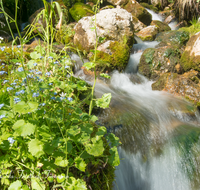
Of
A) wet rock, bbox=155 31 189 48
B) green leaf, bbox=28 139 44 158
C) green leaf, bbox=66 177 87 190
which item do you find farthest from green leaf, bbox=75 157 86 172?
wet rock, bbox=155 31 189 48

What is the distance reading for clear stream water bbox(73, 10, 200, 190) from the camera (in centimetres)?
262

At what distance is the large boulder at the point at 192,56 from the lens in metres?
5.73

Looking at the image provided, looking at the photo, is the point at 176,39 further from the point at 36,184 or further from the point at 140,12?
the point at 36,184

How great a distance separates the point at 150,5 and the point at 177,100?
46.5 ft

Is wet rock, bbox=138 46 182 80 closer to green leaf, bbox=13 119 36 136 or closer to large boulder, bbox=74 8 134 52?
large boulder, bbox=74 8 134 52

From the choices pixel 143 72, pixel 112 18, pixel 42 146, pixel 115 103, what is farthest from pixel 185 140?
pixel 112 18

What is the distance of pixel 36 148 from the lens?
116 centimetres

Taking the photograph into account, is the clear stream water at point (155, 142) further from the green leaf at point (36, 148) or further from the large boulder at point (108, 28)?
the large boulder at point (108, 28)

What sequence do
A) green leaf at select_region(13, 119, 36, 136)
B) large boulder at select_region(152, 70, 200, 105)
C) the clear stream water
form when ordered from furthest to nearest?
large boulder at select_region(152, 70, 200, 105), the clear stream water, green leaf at select_region(13, 119, 36, 136)

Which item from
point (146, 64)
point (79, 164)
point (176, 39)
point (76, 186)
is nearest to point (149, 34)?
point (176, 39)

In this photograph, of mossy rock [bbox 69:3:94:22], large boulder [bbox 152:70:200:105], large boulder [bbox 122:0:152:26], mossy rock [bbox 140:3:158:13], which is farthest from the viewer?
mossy rock [bbox 140:3:158:13]

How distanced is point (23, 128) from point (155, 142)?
A: 263 centimetres

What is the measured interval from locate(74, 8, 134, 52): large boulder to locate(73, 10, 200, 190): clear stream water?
9.37 ft

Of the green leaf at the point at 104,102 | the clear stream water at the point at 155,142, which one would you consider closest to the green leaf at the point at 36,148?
the green leaf at the point at 104,102
